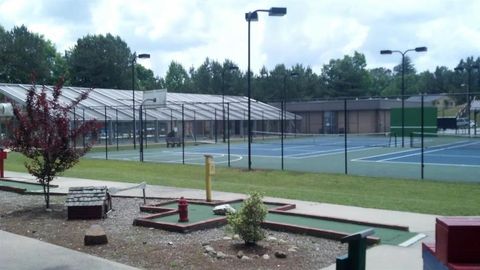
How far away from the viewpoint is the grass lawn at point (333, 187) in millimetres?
13367

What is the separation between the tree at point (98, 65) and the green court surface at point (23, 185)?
73.6 meters

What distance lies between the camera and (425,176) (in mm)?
21141

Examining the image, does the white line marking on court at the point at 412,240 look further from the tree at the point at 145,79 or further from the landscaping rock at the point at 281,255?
the tree at the point at 145,79

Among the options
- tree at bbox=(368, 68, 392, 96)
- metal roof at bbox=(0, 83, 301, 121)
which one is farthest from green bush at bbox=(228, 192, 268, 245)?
tree at bbox=(368, 68, 392, 96)

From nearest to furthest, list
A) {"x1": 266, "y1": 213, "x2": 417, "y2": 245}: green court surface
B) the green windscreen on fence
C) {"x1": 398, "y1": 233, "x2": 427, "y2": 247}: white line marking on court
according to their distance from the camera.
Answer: {"x1": 398, "y1": 233, "x2": 427, "y2": 247}: white line marking on court, {"x1": 266, "y1": 213, "x2": 417, "y2": 245}: green court surface, the green windscreen on fence

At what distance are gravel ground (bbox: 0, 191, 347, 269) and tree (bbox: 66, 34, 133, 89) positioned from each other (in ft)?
267

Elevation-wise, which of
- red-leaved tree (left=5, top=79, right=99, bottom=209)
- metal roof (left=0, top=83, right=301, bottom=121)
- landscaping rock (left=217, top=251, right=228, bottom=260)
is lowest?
landscaping rock (left=217, top=251, right=228, bottom=260)

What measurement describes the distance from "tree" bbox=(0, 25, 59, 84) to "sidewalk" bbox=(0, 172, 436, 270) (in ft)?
226

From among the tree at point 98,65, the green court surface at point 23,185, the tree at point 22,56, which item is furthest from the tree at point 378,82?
the green court surface at point 23,185

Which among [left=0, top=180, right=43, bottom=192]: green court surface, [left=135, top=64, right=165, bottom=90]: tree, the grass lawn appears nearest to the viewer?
the grass lawn

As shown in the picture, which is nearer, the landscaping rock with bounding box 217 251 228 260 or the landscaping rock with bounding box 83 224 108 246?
the landscaping rock with bounding box 217 251 228 260

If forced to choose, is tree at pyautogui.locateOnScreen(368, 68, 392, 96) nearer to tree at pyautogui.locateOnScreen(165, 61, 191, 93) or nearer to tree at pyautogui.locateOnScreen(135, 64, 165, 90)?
tree at pyautogui.locateOnScreen(165, 61, 191, 93)

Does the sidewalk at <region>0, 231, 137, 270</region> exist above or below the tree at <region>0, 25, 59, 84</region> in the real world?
below

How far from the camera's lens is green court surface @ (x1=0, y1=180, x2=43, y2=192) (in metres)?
16.6
